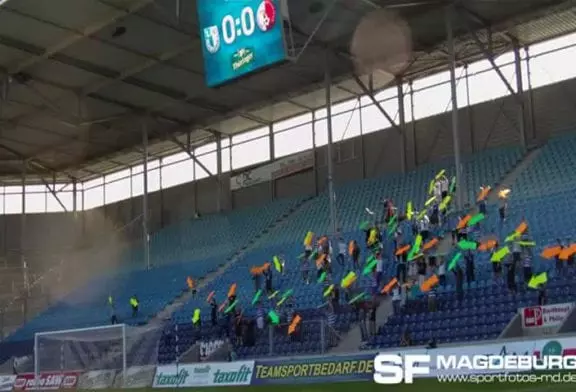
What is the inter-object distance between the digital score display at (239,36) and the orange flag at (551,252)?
7.54 metres

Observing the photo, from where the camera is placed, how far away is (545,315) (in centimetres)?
1781

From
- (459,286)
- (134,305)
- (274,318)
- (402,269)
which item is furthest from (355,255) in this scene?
(134,305)

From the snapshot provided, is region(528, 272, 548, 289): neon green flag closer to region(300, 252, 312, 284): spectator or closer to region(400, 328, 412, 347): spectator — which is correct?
region(400, 328, 412, 347): spectator

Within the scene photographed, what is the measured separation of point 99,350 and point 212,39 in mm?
8905

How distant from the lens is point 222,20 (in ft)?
69.5

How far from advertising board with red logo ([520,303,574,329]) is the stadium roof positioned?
874cm

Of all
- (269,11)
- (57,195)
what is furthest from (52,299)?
(269,11)

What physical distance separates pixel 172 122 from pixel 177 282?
8.10 metres

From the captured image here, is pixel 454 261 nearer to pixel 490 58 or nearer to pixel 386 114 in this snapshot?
pixel 490 58

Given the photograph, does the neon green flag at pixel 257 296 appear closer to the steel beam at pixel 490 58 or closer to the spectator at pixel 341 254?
the spectator at pixel 341 254

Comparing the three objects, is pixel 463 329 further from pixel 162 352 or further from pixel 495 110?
pixel 495 110

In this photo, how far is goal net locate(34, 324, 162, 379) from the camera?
74.7ft

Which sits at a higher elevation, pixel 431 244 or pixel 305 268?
pixel 431 244

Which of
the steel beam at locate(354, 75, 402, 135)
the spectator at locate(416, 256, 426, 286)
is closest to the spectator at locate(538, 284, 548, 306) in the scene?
the spectator at locate(416, 256, 426, 286)
